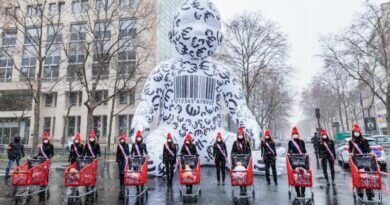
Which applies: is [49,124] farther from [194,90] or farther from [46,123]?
[194,90]

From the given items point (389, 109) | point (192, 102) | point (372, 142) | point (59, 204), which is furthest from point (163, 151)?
point (389, 109)

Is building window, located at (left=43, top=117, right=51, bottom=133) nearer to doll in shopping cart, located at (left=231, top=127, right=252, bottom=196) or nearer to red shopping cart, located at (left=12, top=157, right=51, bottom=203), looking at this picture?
red shopping cart, located at (left=12, top=157, right=51, bottom=203)

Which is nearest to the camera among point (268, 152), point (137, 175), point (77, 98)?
point (137, 175)

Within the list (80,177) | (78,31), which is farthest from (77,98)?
(80,177)

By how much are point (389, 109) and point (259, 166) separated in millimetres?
21112

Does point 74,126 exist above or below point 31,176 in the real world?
above

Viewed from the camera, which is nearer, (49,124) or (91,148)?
(91,148)

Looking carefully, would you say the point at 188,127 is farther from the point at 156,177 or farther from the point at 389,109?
the point at 389,109

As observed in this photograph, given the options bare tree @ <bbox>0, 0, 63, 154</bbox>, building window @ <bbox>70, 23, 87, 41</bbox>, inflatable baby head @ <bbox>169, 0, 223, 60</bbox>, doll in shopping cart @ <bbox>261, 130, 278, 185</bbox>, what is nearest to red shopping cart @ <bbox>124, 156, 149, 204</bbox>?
doll in shopping cart @ <bbox>261, 130, 278, 185</bbox>

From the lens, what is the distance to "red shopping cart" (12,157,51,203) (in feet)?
22.8

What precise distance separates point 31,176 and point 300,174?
561cm

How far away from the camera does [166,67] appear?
9680mm

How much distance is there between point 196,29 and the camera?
933 centimetres

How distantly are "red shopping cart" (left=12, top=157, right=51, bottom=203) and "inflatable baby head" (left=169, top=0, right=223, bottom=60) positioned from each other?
15.7 ft
